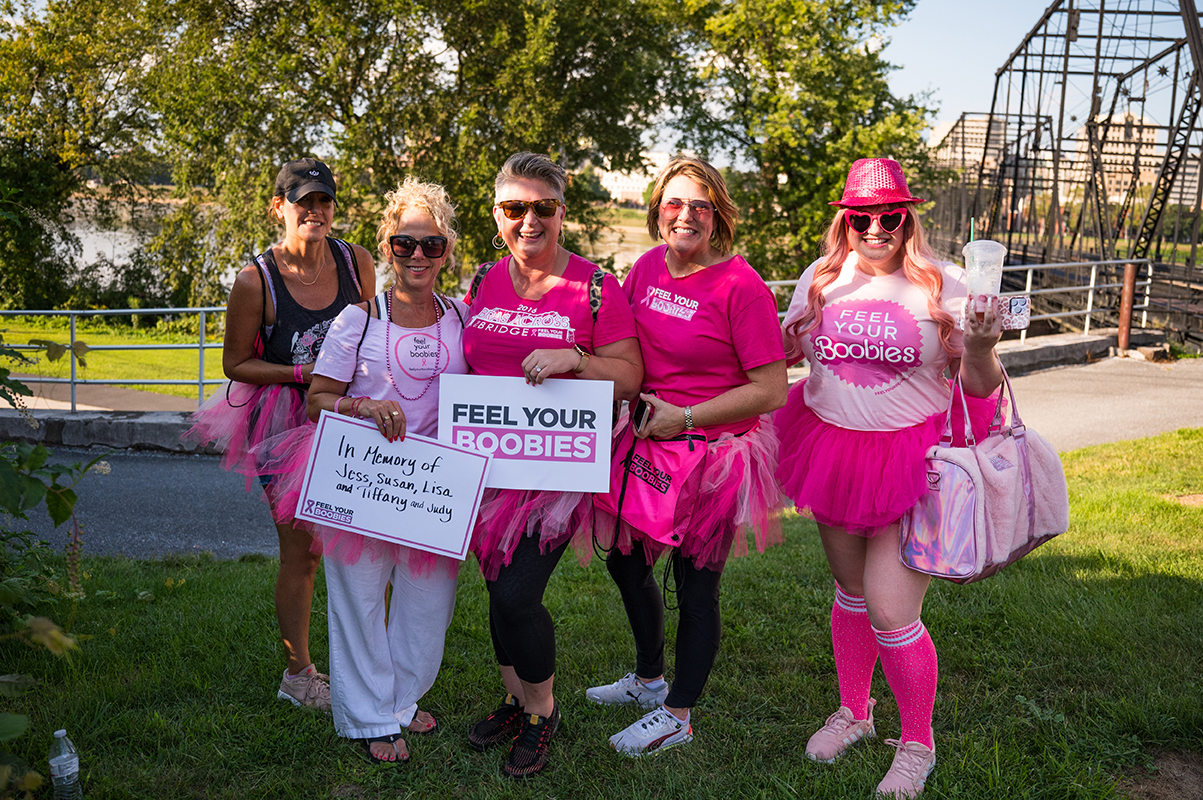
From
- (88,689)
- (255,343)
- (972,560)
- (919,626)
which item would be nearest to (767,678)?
(919,626)

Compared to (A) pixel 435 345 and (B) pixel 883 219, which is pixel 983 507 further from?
(A) pixel 435 345

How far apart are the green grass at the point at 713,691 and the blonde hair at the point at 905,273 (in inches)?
58.7

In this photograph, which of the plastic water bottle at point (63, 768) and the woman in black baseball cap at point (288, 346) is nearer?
the plastic water bottle at point (63, 768)

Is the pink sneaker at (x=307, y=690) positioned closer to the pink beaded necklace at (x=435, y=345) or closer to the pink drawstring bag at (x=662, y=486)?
the pink beaded necklace at (x=435, y=345)

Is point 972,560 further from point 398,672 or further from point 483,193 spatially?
point 483,193

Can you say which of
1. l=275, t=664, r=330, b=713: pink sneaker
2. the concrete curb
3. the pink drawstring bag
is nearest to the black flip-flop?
l=275, t=664, r=330, b=713: pink sneaker

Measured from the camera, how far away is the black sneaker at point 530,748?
3.10 meters

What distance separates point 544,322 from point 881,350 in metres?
1.15

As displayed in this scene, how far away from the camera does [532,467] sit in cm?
304

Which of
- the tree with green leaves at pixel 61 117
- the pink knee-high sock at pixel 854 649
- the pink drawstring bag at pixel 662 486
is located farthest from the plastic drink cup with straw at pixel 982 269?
the tree with green leaves at pixel 61 117

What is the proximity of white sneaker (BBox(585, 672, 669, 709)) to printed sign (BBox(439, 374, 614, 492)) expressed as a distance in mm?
1103

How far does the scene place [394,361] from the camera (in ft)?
10.0

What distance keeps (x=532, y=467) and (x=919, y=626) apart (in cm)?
143

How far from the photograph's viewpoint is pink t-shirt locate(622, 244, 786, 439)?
2.96 meters
